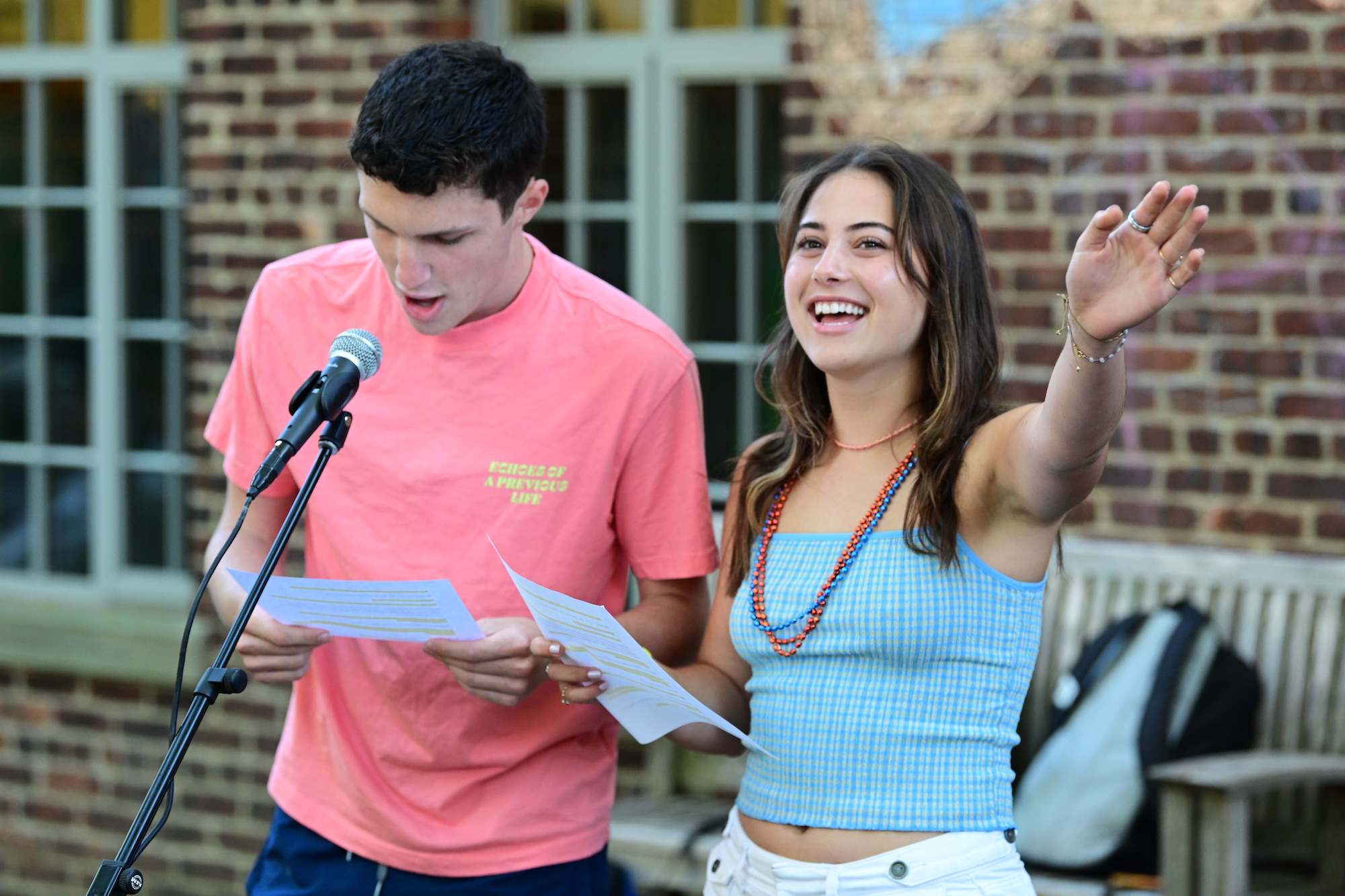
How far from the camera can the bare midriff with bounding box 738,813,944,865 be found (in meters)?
1.99

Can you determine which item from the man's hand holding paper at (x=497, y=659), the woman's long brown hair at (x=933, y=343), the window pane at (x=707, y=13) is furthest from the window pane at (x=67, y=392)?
the woman's long brown hair at (x=933, y=343)

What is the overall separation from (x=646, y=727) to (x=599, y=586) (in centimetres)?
29

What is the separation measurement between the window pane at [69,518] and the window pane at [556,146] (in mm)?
2029

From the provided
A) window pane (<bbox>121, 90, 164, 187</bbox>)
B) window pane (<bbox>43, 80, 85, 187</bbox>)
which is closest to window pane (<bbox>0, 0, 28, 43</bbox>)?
window pane (<bbox>43, 80, 85, 187</bbox>)

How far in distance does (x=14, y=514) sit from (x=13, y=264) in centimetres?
91

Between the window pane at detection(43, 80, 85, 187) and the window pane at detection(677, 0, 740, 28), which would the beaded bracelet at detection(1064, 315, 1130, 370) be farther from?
the window pane at detection(43, 80, 85, 187)

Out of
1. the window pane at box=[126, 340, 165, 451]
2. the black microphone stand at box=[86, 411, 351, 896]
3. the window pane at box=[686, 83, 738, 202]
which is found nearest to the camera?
the black microphone stand at box=[86, 411, 351, 896]

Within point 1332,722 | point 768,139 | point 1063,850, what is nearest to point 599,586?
point 1063,850

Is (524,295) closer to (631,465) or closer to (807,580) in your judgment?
(631,465)

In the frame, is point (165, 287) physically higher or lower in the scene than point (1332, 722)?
higher

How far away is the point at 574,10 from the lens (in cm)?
492

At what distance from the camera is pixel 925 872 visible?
194 cm

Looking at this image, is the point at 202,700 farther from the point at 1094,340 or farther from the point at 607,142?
the point at 607,142

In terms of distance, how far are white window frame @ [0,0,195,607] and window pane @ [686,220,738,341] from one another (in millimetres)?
1788
